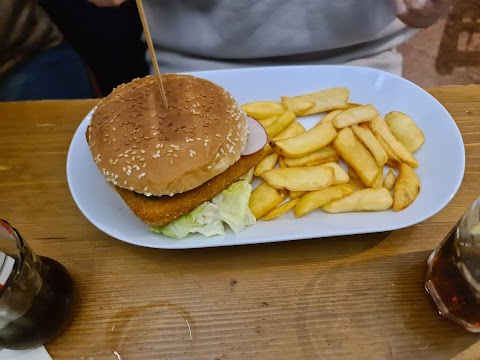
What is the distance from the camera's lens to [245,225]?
1.24 meters

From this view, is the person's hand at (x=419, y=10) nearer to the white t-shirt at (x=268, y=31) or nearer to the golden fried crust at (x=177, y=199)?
the white t-shirt at (x=268, y=31)

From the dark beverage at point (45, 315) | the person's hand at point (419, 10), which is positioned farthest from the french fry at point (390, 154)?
the dark beverage at point (45, 315)

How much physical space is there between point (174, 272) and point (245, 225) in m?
0.21

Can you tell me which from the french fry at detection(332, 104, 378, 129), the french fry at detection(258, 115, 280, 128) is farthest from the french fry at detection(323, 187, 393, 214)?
the french fry at detection(258, 115, 280, 128)

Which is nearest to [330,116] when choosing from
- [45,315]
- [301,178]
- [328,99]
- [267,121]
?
[328,99]

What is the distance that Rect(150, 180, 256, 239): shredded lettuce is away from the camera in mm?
1217

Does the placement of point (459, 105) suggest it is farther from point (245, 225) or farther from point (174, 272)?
point (174, 272)

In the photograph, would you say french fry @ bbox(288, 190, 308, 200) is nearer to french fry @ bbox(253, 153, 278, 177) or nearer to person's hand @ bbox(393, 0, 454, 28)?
french fry @ bbox(253, 153, 278, 177)

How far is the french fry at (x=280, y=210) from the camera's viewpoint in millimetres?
1261

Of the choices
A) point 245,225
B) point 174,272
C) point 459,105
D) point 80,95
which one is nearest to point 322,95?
point 459,105

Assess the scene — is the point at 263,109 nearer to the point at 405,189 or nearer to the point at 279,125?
the point at 279,125

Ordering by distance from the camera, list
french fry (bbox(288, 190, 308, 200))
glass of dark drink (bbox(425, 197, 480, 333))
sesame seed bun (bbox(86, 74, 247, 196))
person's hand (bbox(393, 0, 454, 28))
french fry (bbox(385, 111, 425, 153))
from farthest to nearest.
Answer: person's hand (bbox(393, 0, 454, 28))
french fry (bbox(385, 111, 425, 153))
french fry (bbox(288, 190, 308, 200))
sesame seed bun (bbox(86, 74, 247, 196))
glass of dark drink (bbox(425, 197, 480, 333))

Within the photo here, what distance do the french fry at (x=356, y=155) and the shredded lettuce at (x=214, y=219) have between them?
282 mm

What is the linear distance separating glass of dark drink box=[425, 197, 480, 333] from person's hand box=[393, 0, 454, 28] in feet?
2.67
